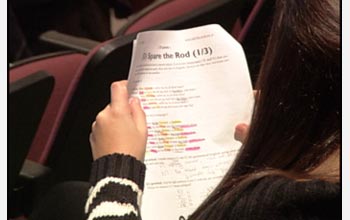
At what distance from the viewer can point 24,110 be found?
113cm

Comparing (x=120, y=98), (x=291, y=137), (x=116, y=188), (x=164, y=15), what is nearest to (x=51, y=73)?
(x=164, y=15)

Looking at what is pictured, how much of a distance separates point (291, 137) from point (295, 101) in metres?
0.04

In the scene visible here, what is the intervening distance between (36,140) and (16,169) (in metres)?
0.27

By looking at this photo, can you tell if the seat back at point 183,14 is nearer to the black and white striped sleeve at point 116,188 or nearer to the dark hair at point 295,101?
the black and white striped sleeve at point 116,188

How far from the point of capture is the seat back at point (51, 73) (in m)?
1.44

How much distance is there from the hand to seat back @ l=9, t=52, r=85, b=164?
1.62 ft

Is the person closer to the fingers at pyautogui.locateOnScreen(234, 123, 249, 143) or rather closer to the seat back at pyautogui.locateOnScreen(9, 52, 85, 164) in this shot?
the fingers at pyautogui.locateOnScreen(234, 123, 249, 143)

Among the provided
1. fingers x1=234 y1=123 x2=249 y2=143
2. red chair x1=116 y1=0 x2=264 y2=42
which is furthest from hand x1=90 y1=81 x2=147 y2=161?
red chair x1=116 y1=0 x2=264 y2=42

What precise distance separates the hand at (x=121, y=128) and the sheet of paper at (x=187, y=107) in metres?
0.01

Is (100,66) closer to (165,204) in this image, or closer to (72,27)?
(165,204)

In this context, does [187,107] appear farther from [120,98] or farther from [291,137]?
[291,137]

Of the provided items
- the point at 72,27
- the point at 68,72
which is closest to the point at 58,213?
the point at 68,72

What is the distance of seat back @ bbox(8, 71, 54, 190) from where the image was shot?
3.62 feet

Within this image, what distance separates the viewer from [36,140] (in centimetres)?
145
